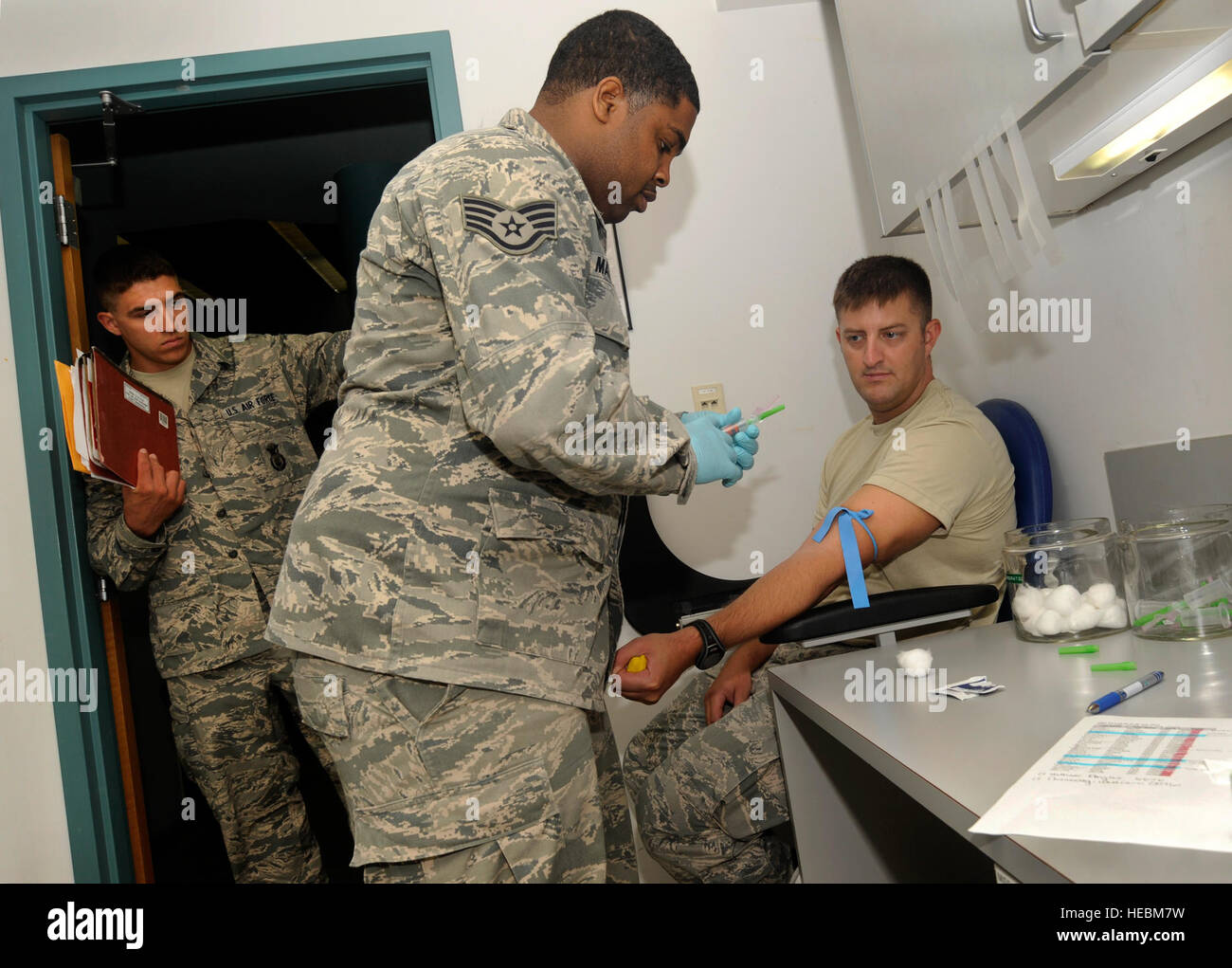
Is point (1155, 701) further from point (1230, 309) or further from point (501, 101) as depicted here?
point (501, 101)

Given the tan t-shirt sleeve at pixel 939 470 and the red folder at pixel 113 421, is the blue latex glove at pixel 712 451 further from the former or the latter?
the red folder at pixel 113 421

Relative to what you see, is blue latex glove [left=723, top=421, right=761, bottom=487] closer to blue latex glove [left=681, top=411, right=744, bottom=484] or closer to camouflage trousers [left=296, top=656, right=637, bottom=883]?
blue latex glove [left=681, top=411, right=744, bottom=484]

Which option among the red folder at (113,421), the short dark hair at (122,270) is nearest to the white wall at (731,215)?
the short dark hair at (122,270)

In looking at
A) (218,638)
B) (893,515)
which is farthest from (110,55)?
(893,515)

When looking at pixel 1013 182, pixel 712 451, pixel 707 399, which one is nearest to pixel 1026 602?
pixel 712 451

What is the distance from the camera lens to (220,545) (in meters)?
2.28

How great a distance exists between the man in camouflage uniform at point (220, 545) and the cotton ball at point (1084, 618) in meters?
1.72

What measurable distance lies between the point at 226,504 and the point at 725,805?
4.90 ft

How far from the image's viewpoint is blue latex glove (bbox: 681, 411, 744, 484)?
114 cm

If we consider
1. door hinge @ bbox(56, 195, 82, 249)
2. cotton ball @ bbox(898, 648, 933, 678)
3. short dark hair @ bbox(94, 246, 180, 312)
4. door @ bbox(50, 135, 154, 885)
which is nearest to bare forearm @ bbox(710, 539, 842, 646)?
cotton ball @ bbox(898, 648, 933, 678)

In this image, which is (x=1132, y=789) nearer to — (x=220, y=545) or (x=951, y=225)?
(x=951, y=225)

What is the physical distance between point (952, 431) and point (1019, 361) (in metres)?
0.39

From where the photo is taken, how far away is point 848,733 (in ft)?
3.17
